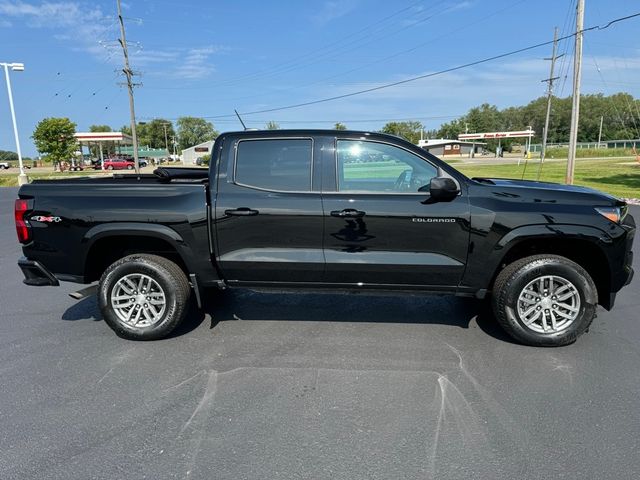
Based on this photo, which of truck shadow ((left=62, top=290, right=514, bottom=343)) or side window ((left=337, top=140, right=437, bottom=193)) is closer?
side window ((left=337, top=140, right=437, bottom=193))

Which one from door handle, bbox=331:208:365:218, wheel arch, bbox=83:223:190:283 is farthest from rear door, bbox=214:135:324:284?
wheel arch, bbox=83:223:190:283

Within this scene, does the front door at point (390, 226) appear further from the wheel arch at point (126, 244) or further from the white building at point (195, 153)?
the white building at point (195, 153)

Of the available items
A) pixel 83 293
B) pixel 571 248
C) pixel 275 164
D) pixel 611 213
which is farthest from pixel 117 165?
pixel 611 213

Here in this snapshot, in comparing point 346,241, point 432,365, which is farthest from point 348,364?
point 346,241

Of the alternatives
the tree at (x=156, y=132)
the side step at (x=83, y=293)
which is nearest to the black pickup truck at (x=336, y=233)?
the side step at (x=83, y=293)

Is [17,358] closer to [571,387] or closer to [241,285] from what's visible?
[241,285]

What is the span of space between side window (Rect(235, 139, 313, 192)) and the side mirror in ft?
3.49

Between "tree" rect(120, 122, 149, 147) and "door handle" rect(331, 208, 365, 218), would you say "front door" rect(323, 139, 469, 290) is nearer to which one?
"door handle" rect(331, 208, 365, 218)

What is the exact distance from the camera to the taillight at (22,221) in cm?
397

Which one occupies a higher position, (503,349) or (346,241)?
(346,241)

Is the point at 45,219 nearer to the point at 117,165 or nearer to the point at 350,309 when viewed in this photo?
the point at 350,309

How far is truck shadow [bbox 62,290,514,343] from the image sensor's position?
4.52 meters

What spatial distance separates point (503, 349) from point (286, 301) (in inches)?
93.7

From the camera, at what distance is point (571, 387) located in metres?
3.21
